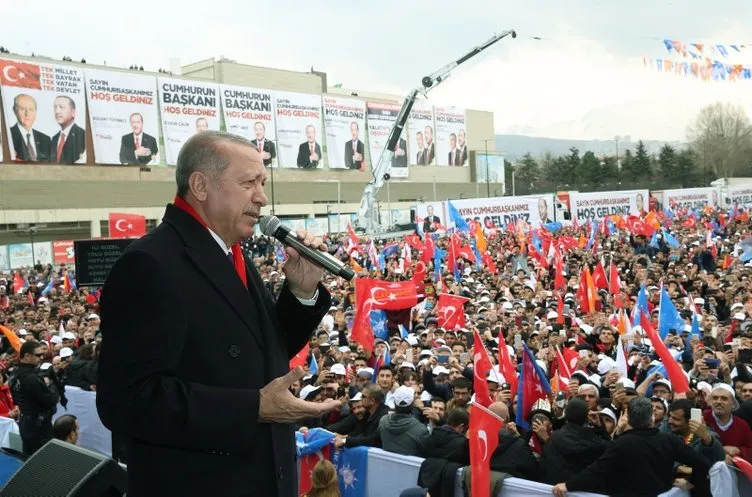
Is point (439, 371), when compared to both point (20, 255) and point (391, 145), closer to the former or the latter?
point (20, 255)

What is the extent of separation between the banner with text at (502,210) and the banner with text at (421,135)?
104ft

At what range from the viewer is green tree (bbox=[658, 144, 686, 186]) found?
3236 inches

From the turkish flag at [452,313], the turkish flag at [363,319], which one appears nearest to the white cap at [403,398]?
the turkish flag at [363,319]

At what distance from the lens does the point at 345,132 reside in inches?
2542

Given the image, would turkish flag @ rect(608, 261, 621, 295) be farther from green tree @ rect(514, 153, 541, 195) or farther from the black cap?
green tree @ rect(514, 153, 541, 195)

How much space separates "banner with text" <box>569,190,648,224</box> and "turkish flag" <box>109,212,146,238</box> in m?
28.5

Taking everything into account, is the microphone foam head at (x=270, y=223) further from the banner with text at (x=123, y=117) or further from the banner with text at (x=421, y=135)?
the banner with text at (x=421, y=135)

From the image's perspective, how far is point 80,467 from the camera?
9.16 ft

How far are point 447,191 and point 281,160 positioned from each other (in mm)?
21565

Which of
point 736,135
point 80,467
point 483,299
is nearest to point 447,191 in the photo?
point 736,135

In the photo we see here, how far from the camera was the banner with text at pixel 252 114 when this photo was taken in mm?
55969

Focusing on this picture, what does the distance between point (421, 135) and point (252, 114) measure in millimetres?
19256

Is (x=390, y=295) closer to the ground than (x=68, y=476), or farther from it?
closer to the ground

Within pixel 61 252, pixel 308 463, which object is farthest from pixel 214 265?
pixel 61 252
